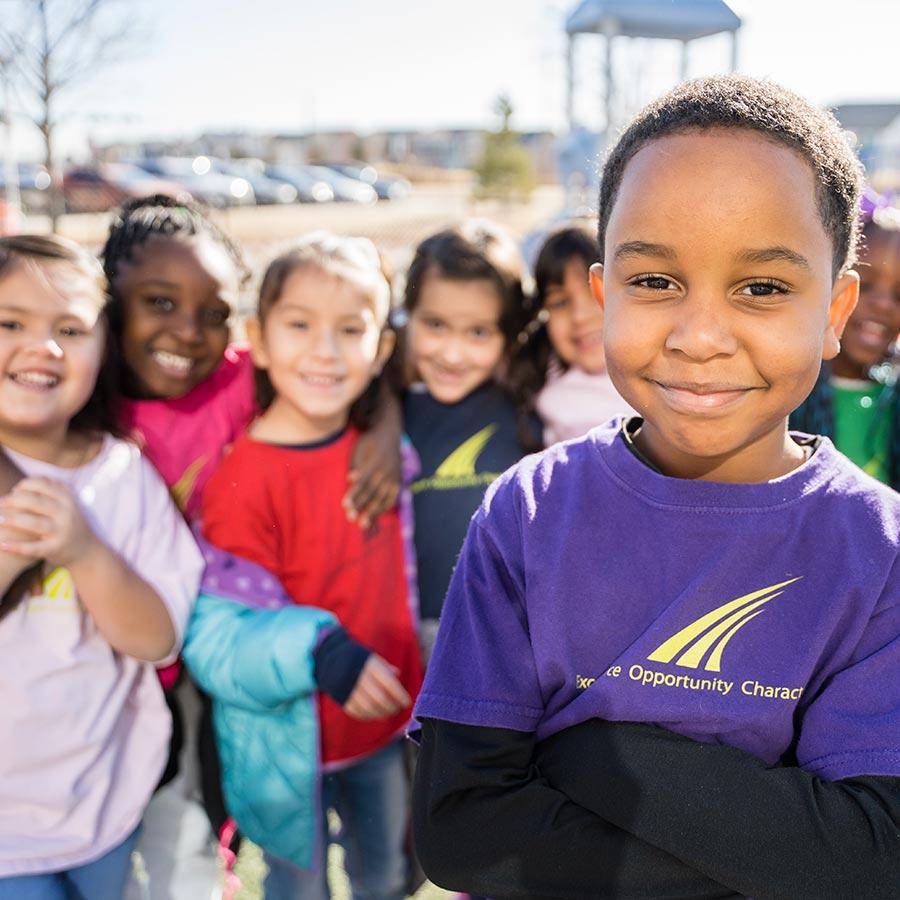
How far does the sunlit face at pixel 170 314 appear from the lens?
7.49 ft

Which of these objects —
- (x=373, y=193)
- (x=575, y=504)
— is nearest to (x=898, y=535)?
(x=575, y=504)

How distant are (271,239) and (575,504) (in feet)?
56.6

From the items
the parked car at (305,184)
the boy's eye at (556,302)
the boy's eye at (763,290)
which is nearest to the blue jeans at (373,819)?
the boy's eye at (556,302)

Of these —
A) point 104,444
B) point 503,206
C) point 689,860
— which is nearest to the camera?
point 689,860

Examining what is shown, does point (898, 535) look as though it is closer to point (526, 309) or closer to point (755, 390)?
point (755, 390)

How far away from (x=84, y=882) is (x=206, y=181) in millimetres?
26997

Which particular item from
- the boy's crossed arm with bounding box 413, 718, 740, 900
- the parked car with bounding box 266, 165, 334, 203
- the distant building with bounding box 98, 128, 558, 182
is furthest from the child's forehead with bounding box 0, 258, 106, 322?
the distant building with bounding box 98, 128, 558, 182

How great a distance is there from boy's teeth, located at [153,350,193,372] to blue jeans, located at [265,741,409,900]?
113 centimetres

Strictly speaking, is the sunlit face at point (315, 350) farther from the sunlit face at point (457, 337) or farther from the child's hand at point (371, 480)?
the sunlit face at point (457, 337)

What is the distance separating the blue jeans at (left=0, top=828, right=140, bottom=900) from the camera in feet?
5.83

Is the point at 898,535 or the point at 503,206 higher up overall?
the point at 503,206

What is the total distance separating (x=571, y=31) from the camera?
948 centimetres

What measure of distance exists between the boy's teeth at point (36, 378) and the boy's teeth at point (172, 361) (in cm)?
39

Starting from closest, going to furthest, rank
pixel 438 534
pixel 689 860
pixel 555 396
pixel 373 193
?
1. pixel 689 860
2. pixel 438 534
3. pixel 555 396
4. pixel 373 193
